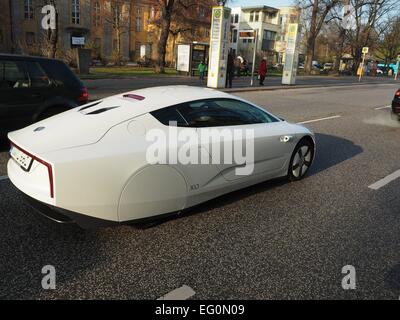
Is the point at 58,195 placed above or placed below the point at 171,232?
above

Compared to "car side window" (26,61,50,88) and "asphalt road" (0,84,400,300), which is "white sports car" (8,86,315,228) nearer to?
"asphalt road" (0,84,400,300)

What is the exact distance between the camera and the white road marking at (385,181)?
543cm

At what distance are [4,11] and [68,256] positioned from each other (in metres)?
50.3

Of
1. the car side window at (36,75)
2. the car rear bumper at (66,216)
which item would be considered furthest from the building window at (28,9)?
the car rear bumper at (66,216)

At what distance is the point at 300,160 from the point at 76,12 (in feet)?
173

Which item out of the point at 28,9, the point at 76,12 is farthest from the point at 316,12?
the point at 28,9

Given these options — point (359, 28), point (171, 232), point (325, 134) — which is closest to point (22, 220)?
point (171, 232)

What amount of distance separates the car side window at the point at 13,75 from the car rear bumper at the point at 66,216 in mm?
3474

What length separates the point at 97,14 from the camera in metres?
52.5

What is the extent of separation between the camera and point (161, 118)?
12.2ft

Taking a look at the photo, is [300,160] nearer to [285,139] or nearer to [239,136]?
[285,139]

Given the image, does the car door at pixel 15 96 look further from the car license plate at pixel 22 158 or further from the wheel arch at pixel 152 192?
the wheel arch at pixel 152 192
